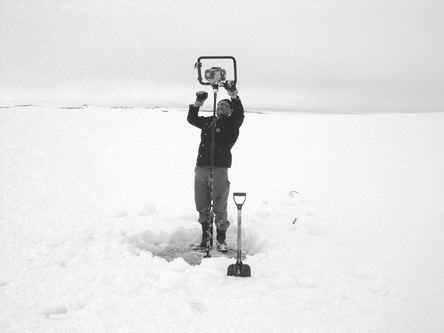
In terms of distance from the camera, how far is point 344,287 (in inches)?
176

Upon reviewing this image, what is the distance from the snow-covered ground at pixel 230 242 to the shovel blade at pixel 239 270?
0.27 ft

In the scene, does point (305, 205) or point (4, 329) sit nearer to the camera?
point (4, 329)

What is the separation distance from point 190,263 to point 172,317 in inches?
63.8

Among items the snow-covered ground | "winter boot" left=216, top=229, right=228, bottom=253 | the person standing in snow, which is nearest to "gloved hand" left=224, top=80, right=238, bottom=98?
the person standing in snow

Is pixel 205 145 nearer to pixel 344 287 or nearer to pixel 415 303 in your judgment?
pixel 344 287

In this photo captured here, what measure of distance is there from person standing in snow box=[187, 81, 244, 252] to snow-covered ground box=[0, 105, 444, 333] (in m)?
0.61

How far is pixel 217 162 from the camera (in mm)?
5836

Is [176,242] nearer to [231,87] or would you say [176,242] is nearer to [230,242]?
[230,242]

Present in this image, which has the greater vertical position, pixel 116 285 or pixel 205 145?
pixel 205 145

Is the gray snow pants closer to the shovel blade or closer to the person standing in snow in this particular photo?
the person standing in snow

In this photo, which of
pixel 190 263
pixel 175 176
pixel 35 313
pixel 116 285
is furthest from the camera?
pixel 175 176

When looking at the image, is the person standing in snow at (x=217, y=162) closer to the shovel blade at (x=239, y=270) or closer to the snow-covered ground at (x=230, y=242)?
the snow-covered ground at (x=230, y=242)

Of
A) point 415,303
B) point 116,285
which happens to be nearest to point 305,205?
point 415,303

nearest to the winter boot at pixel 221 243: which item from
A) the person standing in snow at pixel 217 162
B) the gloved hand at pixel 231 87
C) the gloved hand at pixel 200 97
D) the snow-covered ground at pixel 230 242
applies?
the person standing in snow at pixel 217 162
